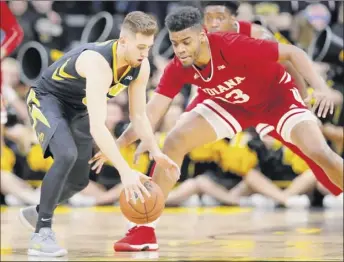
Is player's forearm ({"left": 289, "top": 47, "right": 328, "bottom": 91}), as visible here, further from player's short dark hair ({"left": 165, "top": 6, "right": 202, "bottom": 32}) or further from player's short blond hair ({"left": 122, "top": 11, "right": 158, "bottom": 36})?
player's short blond hair ({"left": 122, "top": 11, "right": 158, "bottom": 36})

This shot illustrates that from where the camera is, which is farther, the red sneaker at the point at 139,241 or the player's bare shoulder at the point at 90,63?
the red sneaker at the point at 139,241

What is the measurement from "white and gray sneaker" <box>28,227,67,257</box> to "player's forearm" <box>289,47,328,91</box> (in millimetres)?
1963

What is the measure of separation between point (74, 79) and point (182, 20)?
0.79m

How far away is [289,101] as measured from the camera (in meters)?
7.97

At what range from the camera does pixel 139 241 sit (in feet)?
25.3

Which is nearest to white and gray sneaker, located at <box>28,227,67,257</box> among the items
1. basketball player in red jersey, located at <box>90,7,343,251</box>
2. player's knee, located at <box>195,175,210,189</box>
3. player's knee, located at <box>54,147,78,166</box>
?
player's knee, located at <box>54,147,78,166</box>

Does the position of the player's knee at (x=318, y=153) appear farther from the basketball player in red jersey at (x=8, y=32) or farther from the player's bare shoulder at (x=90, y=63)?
the basketball player in red jersey at (x=8, y=32)

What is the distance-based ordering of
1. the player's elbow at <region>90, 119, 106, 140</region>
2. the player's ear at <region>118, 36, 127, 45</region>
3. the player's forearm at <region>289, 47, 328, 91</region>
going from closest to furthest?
the player's elbow at <region>90, 119, 106, 140</region>
the player's ear at <region>118, 36, 127, 45</region>
the player's forearm at <region>289, 47, 328, 91</region>

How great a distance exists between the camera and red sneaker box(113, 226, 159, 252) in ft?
25.3

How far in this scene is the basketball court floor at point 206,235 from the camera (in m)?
7.57

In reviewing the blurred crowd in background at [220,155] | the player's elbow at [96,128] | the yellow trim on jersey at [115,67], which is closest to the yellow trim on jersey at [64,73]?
the yellow trim on jersey at [115,67]

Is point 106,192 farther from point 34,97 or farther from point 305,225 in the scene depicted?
point 34,97

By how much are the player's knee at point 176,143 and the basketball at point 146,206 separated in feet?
2.35

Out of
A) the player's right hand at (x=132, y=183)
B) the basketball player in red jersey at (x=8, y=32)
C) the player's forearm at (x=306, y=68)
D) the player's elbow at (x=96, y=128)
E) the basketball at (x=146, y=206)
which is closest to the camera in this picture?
the player's right hand at (x=132, y=183)
